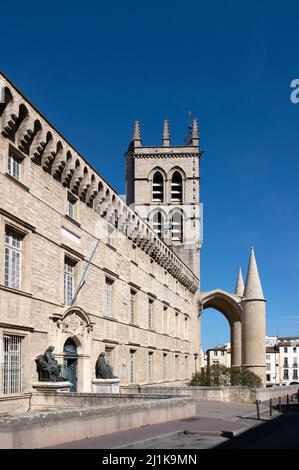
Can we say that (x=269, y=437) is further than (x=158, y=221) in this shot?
No

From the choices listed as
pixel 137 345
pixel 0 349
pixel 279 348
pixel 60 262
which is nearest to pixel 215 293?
pixel 137 345

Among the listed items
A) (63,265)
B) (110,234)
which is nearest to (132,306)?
(110,234)

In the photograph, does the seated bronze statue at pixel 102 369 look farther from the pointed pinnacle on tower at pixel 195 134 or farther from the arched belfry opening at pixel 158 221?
the pointed pinnacle on tower at pixel 195 134

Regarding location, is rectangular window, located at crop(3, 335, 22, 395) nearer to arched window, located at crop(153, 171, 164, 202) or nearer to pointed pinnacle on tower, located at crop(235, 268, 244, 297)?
arched window, located at crop(153, 171, 164, 202)

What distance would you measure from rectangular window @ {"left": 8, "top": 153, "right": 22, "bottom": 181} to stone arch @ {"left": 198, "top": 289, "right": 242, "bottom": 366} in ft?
127

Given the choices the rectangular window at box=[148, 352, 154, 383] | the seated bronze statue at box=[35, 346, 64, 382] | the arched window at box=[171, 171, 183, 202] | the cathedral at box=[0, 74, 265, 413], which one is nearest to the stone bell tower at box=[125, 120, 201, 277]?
the arched window at box=[171, 171, 183, 202]

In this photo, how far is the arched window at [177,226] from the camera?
5453 cm

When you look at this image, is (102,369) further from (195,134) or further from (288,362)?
(288,362)

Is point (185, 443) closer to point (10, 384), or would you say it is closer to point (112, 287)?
point (10, 384)

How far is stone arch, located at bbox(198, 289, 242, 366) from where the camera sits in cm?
5806

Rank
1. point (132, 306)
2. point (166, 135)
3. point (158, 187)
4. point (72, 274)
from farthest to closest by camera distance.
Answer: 1. point (166, 135)
2. point (158, 187)
3. point (132, 306)
4. point (72, 274)

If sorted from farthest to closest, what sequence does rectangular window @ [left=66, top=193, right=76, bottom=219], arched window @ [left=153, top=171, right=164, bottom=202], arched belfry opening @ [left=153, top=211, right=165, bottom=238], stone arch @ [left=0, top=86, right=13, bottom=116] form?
arched window @ [left=153, top=171, right=164, bottom=202] → arched belfry opening @ [left=153, top=211, right=165, bottom=238] → rectangular window @ [left=66, top=193, right=76, bottom=219] → stone arch @ [left=0, top=86, right=13, bottom=116]

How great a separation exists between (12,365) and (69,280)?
5.13m

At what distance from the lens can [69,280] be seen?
71.3ft
